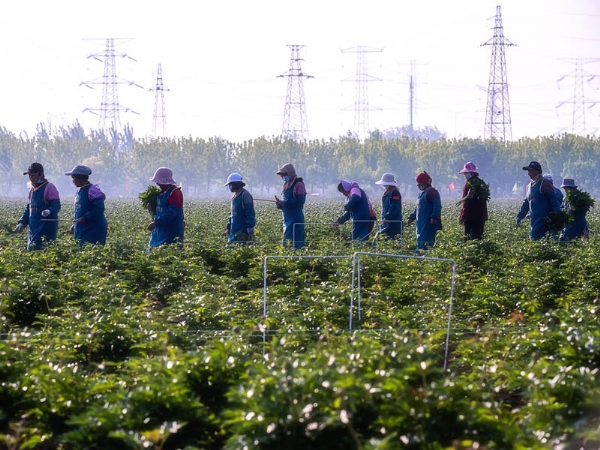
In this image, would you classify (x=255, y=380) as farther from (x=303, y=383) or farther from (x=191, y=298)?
(x=191, y=298)

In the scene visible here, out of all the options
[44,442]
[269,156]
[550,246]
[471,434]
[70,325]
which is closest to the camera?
[471,434]

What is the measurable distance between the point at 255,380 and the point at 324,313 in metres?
3.30

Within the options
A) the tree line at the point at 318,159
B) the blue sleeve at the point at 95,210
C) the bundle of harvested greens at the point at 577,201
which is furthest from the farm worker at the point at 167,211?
the tree line at the point at 318,159

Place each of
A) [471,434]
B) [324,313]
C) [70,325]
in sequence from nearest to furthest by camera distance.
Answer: [471,434], [70,325], [324,313]

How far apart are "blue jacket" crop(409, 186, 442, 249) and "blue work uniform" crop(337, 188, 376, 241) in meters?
0.93

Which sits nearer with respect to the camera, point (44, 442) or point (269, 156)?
point (44, 442)

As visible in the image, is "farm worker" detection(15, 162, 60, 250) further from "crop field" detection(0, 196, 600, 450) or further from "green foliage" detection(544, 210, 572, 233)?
"green foliage" detection(544, 210, 572, 233)

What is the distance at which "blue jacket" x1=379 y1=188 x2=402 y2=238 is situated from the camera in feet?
48.3

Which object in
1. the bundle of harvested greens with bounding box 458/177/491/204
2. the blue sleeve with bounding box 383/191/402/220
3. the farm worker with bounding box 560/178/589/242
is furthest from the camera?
the blue sleeve with bounding box 383/191/402/220

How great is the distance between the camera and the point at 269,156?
112750 mm

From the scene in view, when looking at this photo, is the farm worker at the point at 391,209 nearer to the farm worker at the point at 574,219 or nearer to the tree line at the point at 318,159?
the farm worker at the point at 574,219

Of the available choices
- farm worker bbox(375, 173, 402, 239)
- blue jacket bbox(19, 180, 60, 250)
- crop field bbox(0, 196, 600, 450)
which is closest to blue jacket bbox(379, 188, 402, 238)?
farm worker bbox(375, 173, 402, 239)

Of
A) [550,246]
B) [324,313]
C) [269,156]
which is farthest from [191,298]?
[269,156]

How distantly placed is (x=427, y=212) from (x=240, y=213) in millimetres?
2690
